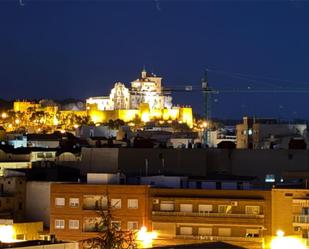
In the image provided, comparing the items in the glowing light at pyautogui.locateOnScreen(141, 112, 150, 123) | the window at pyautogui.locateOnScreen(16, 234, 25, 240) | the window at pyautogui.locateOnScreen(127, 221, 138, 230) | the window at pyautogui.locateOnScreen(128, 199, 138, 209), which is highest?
the glowing light at pyautogui.locateOnScreen(141, 112, 150, 123)

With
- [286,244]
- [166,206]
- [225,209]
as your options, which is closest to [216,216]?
[225,209]

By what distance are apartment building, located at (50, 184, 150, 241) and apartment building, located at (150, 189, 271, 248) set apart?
1.69ft

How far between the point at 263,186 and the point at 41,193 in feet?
28.9

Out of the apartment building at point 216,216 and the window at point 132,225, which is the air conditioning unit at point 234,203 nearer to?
the apartment building at point 216,216

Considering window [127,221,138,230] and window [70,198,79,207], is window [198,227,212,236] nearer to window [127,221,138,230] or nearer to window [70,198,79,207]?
window [127,221,138,230]

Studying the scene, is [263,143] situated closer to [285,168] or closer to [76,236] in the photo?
[285,168]

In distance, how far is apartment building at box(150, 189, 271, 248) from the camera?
95.9ft

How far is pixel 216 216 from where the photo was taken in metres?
29.4

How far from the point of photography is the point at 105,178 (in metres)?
31.6

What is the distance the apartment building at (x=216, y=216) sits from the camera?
29.2 meters

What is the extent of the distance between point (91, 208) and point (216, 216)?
4162mm

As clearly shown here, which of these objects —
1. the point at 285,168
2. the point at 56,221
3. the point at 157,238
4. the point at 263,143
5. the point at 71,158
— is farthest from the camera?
the point at 263,143

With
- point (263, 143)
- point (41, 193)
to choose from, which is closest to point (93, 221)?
point (41, 193)

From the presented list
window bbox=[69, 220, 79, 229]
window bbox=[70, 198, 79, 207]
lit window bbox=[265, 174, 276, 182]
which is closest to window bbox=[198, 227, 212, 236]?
window bbox=[69, 220, 79, 229]
